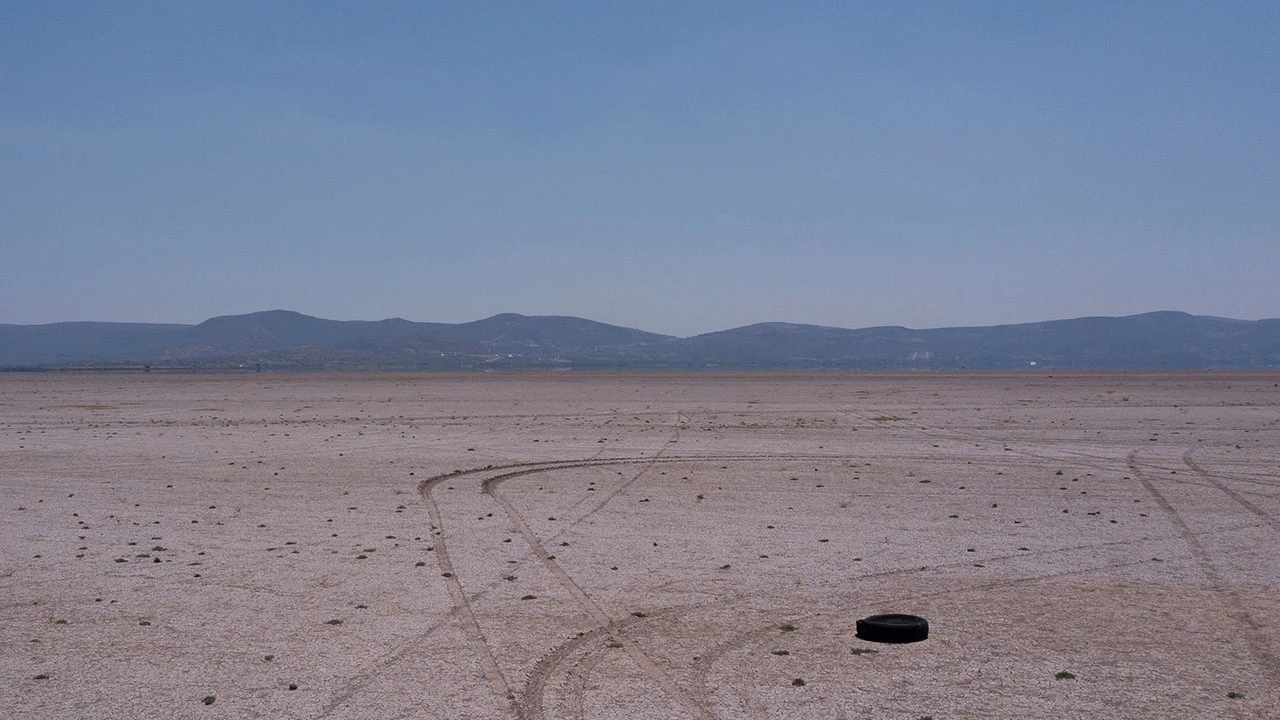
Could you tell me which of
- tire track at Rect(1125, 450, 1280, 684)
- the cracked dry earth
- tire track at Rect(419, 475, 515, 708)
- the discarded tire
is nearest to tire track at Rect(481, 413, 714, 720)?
the cracked dry earth

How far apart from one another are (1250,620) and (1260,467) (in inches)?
502

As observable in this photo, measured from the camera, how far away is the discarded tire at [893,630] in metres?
8.35

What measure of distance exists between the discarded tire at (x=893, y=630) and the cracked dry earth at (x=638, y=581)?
12cm

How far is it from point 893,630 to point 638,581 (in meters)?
2.99

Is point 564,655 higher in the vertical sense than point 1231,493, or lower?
lower

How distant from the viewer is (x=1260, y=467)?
20.1m

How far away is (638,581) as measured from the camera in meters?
10.6

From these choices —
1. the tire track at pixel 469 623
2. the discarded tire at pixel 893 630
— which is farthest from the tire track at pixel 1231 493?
the tire track at pixel 469 623

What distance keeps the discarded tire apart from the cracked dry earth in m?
0.12

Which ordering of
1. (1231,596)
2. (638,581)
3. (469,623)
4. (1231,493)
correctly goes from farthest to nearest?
(1231,493), (638,581), (1231,596), (469,623)

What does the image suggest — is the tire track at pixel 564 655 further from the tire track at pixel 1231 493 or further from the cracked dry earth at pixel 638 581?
the tire track at pixel 1231 493

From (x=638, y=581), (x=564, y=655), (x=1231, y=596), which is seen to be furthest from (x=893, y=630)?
(x=1231, y=596)

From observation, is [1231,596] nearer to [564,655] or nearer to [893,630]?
[893,630]

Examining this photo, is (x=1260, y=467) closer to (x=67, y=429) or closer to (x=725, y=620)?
(x=725, y=620)
